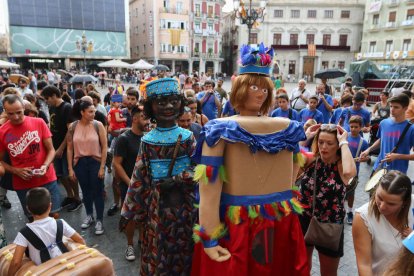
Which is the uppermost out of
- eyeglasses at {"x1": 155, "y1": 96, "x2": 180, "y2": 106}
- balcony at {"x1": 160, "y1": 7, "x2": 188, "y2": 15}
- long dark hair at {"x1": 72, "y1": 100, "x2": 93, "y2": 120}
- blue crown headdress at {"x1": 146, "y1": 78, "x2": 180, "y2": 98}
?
balcony at {"x1": 160, "y1": 7, "x2": 188, "y2": 15}

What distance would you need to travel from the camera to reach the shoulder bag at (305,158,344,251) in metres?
2.58

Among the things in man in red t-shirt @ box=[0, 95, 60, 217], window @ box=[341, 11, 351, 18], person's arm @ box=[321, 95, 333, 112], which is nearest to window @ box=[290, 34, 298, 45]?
window @ box=[341, 11, 351, 18]

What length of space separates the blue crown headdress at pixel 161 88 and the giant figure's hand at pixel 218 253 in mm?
1218

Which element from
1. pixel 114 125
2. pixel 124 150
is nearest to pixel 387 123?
pixel 124 150

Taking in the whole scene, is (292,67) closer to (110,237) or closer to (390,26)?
(390,26)

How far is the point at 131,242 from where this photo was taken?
3773 millimetres

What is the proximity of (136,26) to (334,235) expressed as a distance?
54902mm

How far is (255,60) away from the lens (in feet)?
6.39

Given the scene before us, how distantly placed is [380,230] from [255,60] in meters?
1.31

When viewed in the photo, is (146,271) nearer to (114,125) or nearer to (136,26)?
(114,125)

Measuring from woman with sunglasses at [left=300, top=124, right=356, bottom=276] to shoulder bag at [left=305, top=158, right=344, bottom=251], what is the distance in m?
0.06

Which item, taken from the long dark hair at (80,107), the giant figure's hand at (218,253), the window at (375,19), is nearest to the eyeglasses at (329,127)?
the giant figure's hand at (218,253)

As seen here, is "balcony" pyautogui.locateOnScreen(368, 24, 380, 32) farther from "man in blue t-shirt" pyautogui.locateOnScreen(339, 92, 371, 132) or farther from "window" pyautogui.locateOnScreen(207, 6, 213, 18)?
"man in blue t-shirt" pyautogui.locateOnScreen(339, 92, 371, 132)

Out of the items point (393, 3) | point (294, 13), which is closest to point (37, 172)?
point (393, 3)
